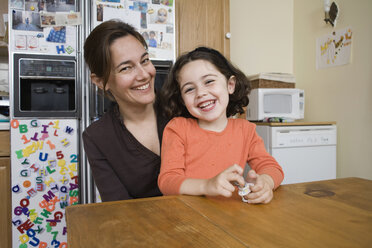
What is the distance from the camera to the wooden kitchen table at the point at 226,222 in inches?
16.7

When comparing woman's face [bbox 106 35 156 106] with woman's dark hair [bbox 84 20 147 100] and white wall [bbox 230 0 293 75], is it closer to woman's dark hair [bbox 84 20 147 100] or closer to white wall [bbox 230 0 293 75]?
woman's dark hair [bbox 84 20 147 100]

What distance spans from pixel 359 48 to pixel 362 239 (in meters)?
2.48

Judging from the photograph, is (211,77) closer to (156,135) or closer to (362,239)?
(156,135)

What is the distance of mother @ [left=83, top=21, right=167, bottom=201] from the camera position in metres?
1.11

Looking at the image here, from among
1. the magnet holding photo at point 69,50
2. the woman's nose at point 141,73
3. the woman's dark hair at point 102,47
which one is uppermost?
the magnet holding photo at point 69,50

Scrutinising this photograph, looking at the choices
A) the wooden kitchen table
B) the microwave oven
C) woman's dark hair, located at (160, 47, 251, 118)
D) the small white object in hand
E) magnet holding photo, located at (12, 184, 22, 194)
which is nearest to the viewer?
the wooden kitchen table

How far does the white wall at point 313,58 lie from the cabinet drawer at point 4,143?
2252 millimetres

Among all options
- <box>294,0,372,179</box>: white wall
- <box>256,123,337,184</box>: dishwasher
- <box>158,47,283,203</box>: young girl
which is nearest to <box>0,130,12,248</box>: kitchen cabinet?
<box>158,47,283,203</box>: young girl

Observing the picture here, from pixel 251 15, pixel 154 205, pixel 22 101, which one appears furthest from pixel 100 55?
pixel 251 15

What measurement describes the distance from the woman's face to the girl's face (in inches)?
7.3

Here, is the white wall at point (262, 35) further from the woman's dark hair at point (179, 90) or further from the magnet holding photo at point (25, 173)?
the magnet holding photo at point (25, 173)

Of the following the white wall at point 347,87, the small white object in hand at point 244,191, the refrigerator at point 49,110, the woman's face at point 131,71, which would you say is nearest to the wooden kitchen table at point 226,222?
the small white object in hand at point 244,191

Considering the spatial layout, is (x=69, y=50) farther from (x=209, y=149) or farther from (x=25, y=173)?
(x=209, y=149)

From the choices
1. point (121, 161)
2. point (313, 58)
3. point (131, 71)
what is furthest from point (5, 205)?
point (313, 58)
